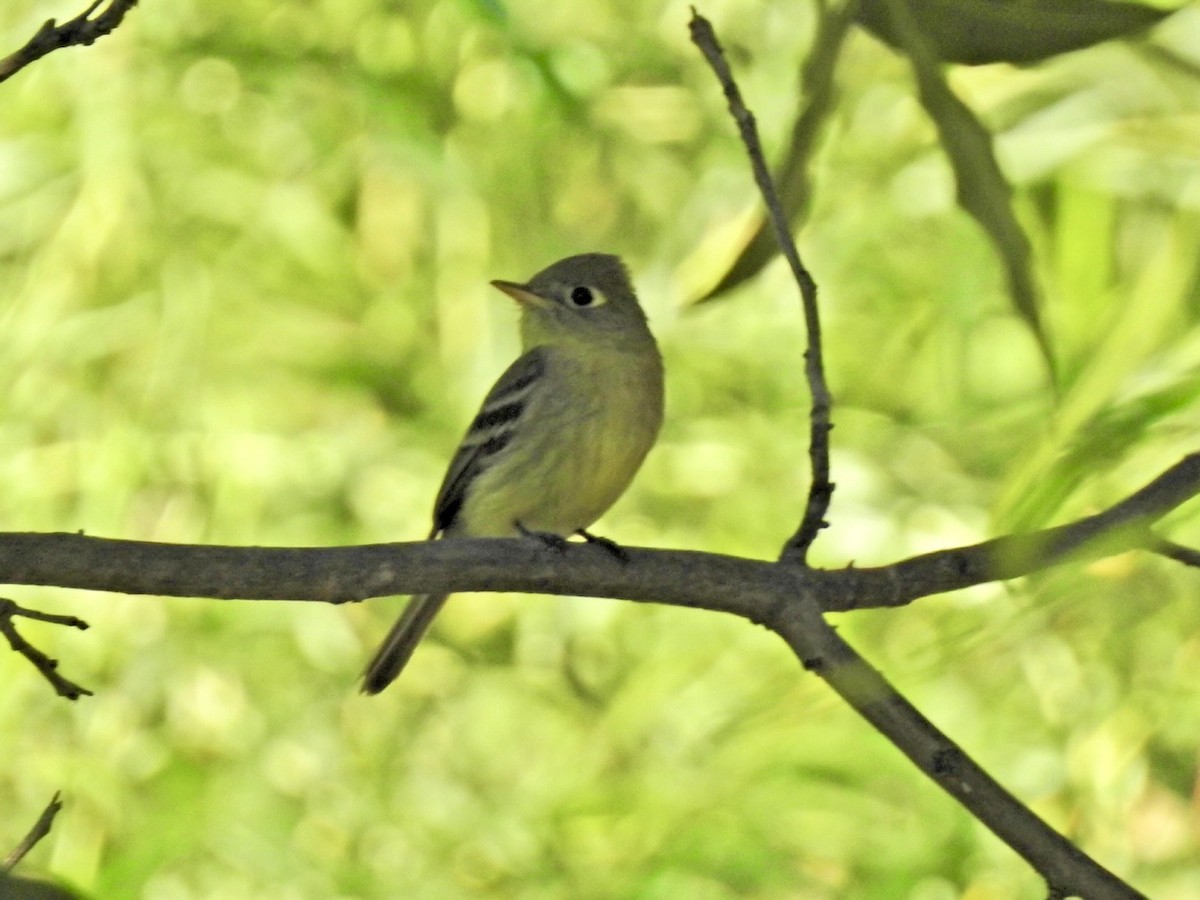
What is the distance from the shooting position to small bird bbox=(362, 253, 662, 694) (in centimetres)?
220

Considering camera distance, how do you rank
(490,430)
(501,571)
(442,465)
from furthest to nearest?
(442,465) < (490,430) < (501,571)

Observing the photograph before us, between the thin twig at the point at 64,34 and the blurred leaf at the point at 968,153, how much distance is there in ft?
1.91

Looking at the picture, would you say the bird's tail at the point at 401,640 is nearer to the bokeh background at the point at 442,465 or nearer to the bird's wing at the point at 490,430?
the bird's wing at the point at 490,430

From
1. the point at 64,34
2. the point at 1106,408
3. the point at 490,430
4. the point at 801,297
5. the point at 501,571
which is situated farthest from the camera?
the point at 490,430

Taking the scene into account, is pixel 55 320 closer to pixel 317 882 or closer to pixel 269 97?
pixel 269 97

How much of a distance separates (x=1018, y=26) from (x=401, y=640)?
184cm

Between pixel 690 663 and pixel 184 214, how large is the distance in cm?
148

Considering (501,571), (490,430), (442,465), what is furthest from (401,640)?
(501,571)

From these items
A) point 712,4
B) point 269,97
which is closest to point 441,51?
point 269,97

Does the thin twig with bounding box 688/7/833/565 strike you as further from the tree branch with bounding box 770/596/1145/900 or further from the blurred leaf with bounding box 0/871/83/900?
the blurred leaf with bounding box 0/871/83/900

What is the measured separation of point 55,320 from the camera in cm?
307

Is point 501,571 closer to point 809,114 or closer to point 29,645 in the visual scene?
point 29,645

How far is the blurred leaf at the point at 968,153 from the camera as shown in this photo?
556 millimetres

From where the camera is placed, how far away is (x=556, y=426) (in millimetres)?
2236
